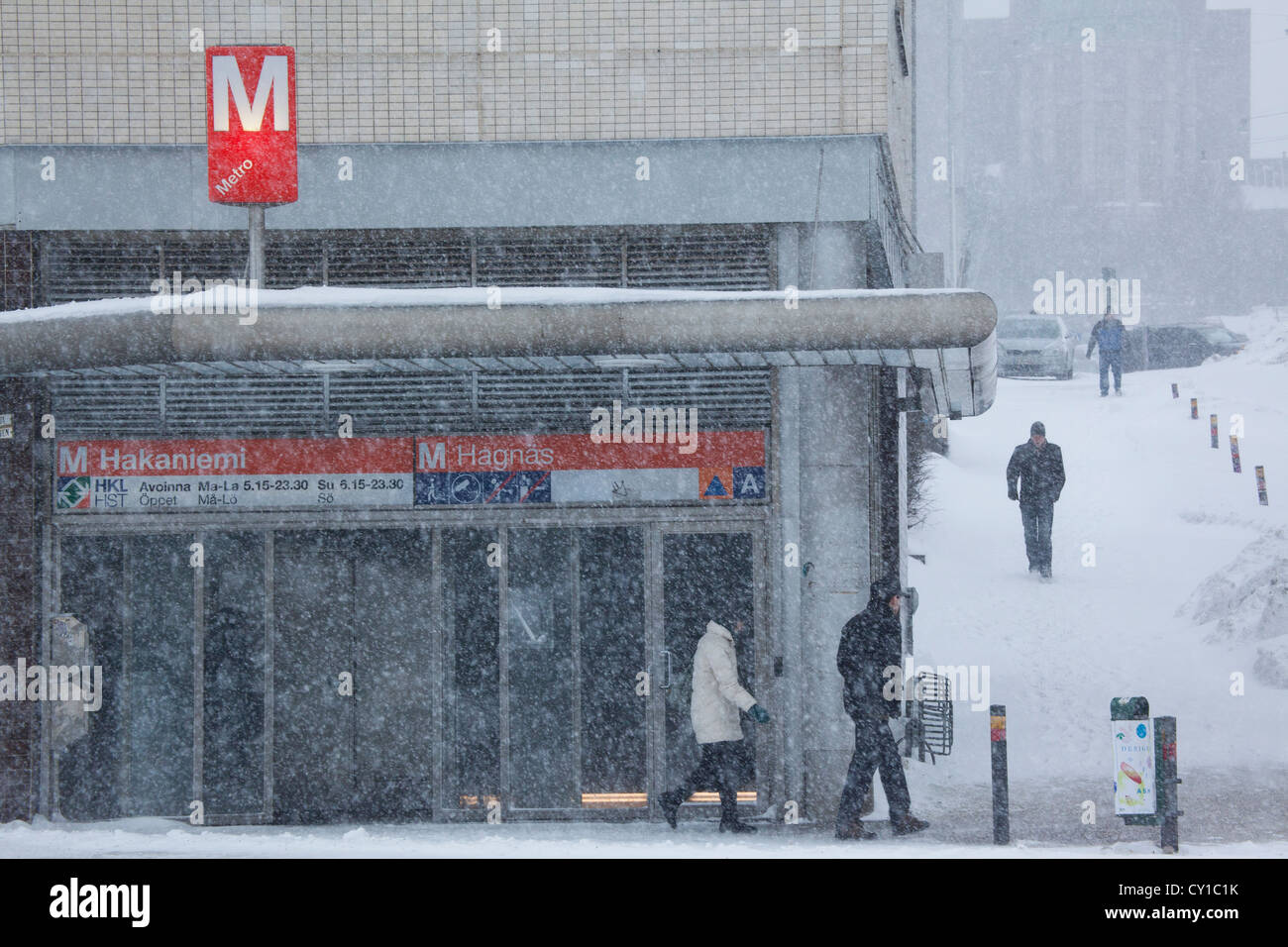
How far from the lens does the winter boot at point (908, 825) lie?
10.6 meters

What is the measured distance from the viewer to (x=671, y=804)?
10773 mm

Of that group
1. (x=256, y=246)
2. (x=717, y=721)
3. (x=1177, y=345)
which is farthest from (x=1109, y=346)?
(x=256, y=246)

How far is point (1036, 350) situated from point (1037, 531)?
56.5 feet

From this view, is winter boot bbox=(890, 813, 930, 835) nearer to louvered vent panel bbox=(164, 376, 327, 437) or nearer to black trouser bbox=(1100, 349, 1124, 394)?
louvered vent panel bbox=(164, 376, 327, 437)

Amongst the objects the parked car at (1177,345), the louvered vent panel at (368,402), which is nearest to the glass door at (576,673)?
the louvered vent panel at (368,402)

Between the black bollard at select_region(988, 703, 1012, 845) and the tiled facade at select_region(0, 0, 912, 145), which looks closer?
the black bollard at select_region(988, 703, 1012, 845)

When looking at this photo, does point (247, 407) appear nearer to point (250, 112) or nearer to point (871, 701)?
point (250, 112)

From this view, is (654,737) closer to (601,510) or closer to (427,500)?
(601,510)

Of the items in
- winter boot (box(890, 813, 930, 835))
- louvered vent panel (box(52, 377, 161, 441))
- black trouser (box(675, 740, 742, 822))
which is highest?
louvered vent panel (box(52, 377, 161, 441))

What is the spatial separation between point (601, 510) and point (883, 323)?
2.98m

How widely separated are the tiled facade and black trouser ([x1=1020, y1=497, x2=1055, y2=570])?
27.8 feet

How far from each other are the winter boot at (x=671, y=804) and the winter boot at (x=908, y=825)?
1.54 m

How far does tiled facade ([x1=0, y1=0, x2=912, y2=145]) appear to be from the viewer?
11266 mm

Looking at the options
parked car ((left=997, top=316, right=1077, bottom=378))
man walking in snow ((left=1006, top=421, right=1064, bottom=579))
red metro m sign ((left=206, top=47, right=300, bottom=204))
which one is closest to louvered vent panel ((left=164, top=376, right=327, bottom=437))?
red metro m sign ((left=206, top=47, right=300, bottom=204))
